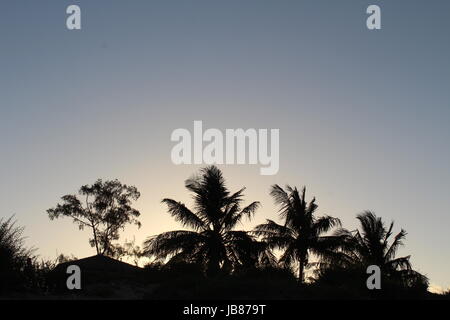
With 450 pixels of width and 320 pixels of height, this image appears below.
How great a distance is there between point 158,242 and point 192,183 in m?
4.22

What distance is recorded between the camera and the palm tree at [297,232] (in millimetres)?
29391

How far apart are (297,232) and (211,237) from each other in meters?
5.39

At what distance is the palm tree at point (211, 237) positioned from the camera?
2767cm

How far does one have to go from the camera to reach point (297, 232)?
2992cm

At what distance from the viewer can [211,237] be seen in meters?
28.2

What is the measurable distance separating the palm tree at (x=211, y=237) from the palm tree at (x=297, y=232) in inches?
54.5

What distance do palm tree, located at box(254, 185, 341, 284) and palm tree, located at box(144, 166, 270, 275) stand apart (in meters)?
1.38

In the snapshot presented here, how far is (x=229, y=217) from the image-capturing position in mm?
29016

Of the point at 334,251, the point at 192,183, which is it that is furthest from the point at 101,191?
the point at 334,251

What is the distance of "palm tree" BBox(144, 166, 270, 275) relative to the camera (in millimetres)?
27672
